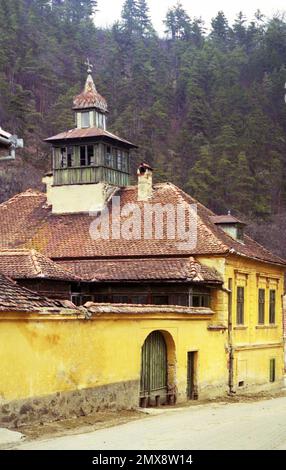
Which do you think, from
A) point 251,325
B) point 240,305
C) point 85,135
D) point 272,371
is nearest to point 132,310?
point 240,305

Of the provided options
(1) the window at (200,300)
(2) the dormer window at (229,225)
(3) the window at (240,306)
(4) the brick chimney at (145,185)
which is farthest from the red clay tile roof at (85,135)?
(1) the window at (200,300)

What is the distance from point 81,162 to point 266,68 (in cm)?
6851

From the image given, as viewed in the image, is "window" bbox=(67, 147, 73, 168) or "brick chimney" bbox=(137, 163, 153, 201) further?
"window" bbox=(67, 147, 73, 168)

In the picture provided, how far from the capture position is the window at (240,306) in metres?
32.2

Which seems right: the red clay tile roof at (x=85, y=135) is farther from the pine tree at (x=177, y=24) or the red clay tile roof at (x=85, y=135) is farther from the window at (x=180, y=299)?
the pine tree at (x=177, y=24)

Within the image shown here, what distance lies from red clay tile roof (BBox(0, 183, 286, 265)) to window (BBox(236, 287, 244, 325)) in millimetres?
1551

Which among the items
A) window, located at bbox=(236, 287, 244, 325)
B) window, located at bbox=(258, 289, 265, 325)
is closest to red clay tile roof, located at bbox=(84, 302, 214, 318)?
window, located at bbox=(236, 287, 244, 325)

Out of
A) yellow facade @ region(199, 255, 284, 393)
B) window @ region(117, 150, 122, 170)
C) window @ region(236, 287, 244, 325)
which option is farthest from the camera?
window @ region(117, 150, 122, 170)

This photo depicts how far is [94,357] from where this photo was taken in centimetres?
1877

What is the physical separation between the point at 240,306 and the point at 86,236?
7.06 metres

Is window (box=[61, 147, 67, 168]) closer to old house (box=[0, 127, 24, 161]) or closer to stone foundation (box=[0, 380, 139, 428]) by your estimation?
stone foundation (box=[0, 380, 139, 428])

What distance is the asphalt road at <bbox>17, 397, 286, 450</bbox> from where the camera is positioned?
13.8 metres

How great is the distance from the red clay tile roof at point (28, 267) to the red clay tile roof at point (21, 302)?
23.6ft

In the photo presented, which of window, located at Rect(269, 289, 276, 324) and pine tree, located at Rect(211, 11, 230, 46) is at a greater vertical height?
pine tree, located at Rect(211, 11, 230, 46)
